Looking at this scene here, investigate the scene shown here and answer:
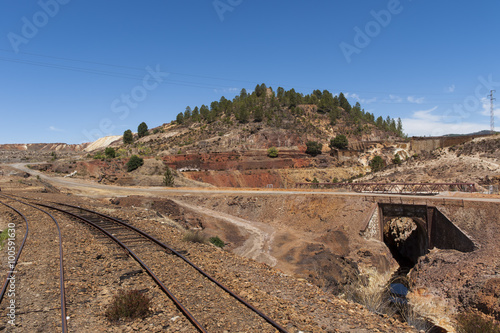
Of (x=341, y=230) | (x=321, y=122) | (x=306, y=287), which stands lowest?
(x=341, y=230)

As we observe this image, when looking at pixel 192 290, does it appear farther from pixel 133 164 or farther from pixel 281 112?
pixel 281 112

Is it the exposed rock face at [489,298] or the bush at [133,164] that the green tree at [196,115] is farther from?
the exposed rock face at [489,298]

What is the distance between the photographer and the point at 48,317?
7504mm

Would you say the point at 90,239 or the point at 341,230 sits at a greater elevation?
the point at 90,239

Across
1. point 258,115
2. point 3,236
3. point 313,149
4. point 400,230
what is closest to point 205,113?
point 258,115

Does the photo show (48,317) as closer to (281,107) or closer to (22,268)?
(22,268)

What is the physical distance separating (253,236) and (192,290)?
18849 millimetres

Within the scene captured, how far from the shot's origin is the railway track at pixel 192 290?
779 cm

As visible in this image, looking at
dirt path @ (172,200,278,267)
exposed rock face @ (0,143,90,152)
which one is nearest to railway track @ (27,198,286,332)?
dirt path @ (172,200,278,267)

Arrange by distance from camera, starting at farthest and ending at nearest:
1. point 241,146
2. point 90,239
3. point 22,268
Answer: point 241,146 < point 90,239 < point 22,268

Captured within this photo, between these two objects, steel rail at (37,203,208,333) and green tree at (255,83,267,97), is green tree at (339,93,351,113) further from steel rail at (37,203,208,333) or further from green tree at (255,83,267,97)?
steel rail at (37,203,208,333)

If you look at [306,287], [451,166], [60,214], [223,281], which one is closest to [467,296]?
[306,287]

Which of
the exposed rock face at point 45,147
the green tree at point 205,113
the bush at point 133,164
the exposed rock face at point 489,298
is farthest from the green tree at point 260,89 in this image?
the exposed rock face at point 489,298

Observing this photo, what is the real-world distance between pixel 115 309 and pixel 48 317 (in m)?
1.54
